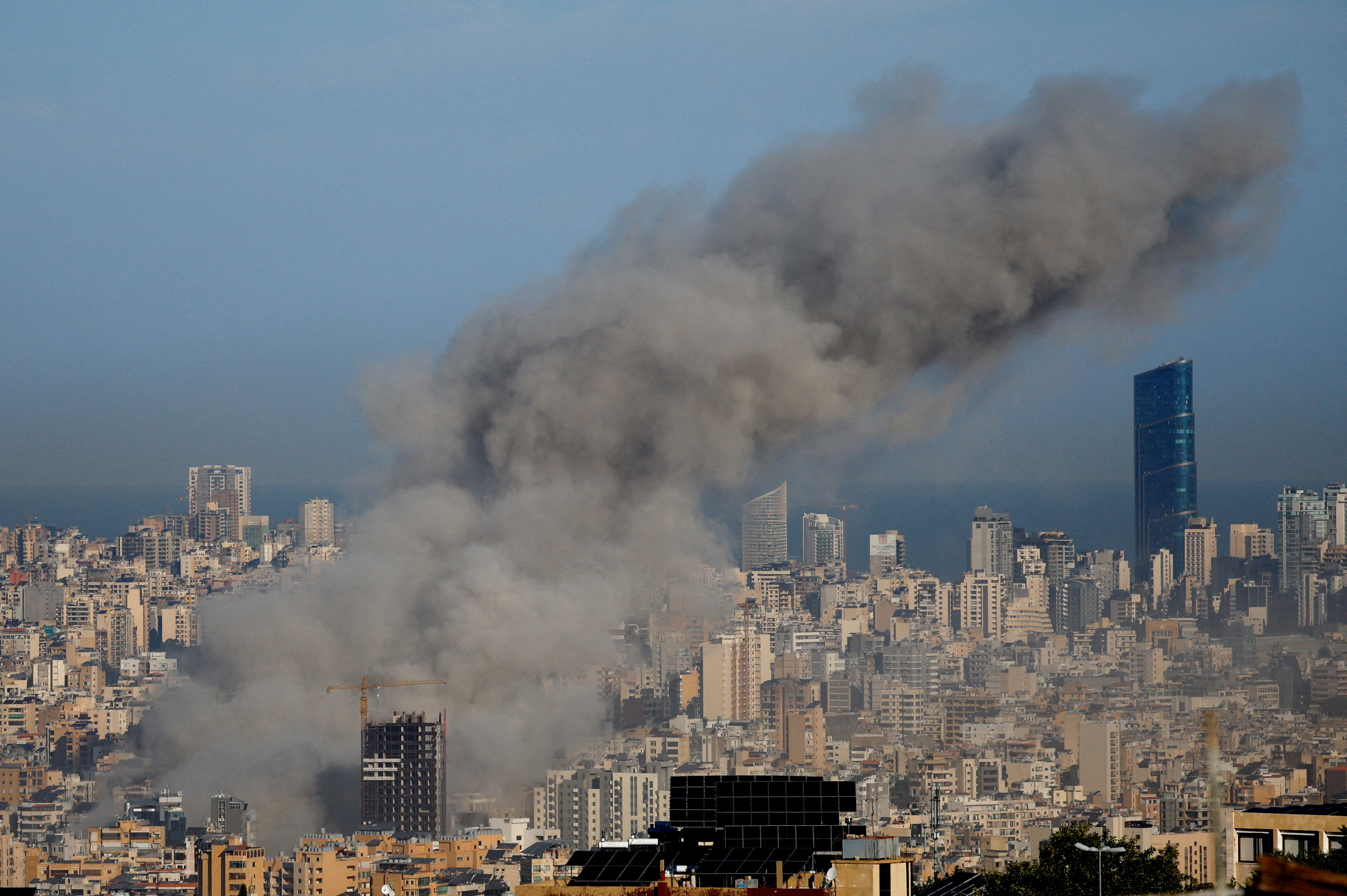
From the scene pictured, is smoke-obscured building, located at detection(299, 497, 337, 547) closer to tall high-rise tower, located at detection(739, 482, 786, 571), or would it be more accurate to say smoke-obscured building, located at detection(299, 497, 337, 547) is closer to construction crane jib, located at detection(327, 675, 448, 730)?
tall high-rise tower, located at detection(739, 482, 786, 571)

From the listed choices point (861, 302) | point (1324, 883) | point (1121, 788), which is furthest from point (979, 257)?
point (1121, 788)

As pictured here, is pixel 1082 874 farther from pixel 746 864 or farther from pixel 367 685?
pixel 367 685

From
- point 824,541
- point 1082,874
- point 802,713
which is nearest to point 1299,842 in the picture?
point 1082,874

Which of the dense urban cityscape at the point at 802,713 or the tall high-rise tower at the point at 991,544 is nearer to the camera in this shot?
the dense urban cityscape at the point at 802,713

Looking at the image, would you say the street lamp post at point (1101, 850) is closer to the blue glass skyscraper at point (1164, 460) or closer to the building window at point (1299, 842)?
the building window at point (1299, 842)

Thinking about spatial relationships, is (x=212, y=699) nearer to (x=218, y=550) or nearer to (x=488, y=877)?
(x=488, y=877)

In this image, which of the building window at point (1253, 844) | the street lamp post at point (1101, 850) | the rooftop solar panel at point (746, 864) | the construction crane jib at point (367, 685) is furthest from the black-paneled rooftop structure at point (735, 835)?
the construction crane jib at point (367, 685)

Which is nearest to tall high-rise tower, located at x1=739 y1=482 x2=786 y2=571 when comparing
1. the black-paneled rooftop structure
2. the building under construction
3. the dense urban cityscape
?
the dense urban cityscape
